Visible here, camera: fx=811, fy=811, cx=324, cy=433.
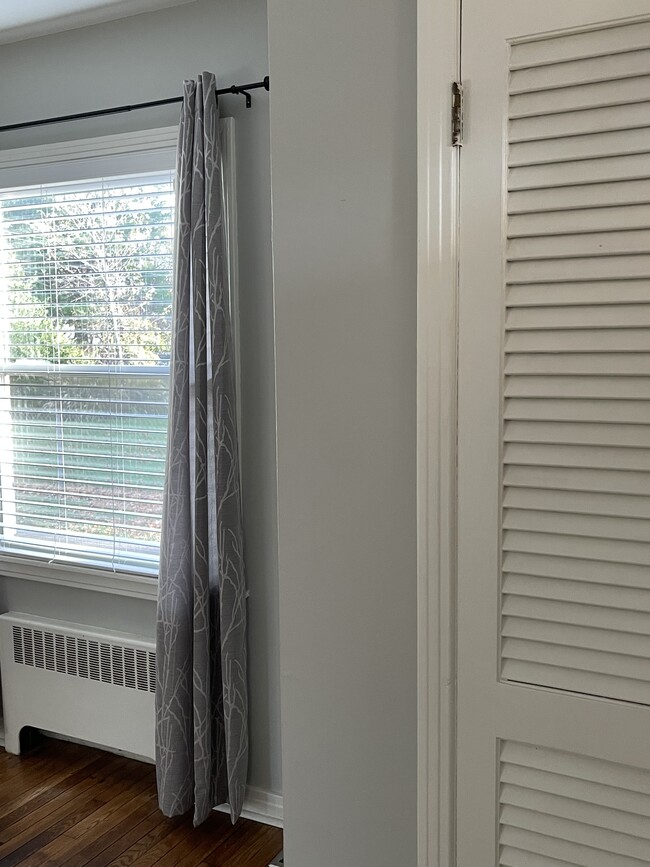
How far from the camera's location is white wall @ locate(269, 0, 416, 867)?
4.15ft

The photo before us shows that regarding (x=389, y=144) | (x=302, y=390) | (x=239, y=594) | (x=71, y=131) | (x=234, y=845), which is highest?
(x=71, y=131)

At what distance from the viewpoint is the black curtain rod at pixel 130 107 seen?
2.41 meters

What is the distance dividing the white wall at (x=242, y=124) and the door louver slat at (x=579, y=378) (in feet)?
4.83

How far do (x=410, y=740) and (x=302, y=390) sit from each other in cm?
61

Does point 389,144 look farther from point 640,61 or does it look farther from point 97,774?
point 97,774

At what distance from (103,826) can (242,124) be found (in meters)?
2.25

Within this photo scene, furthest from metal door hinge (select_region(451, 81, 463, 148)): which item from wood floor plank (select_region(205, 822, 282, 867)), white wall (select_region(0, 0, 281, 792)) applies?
wood floor plank (select_region(205, 822, 282, 867))

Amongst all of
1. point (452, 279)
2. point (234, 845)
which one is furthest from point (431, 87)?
point (234, 845)

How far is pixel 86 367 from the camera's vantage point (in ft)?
9.50

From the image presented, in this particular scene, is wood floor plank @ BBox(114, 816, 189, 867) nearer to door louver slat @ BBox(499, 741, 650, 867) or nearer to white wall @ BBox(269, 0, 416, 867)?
white wall @ BBox(269, 0, 416, 867)

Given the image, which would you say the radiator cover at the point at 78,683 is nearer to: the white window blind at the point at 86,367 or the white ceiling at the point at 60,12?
the white window blind at the point at 86,367

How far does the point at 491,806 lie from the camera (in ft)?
3.83

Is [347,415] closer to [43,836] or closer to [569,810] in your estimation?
[569,810]

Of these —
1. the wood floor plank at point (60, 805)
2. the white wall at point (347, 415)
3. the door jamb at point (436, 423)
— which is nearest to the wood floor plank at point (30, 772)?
the wood floor plank at point (60, 805)
